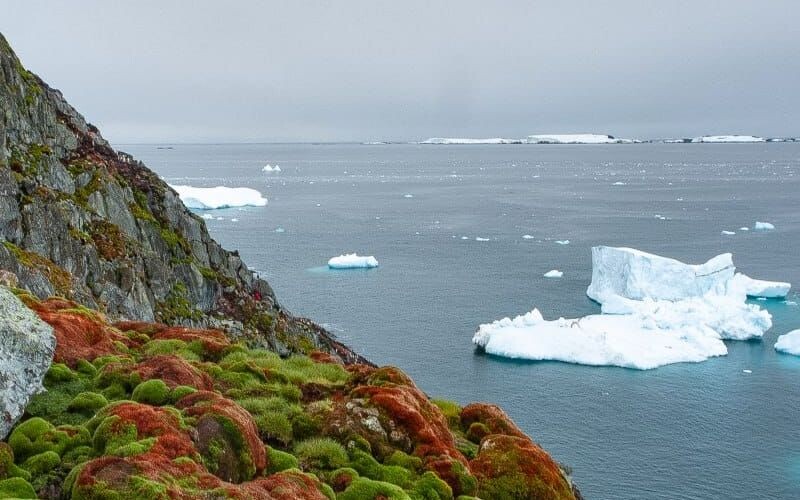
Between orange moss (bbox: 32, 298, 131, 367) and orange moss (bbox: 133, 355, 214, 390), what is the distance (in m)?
2.33

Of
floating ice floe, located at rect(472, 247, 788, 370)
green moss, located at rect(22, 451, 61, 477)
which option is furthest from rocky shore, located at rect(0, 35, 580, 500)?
floating ice floe, located at rect(472, 247, 788, 370)

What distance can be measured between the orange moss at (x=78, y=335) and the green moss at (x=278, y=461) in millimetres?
7304

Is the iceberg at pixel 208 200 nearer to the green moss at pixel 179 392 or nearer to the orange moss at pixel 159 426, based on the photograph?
the green moss at pixel 179 392

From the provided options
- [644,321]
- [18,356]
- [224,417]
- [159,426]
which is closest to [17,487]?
[159,426]

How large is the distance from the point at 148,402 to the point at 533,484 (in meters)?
10.1

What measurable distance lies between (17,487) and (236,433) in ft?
13.9

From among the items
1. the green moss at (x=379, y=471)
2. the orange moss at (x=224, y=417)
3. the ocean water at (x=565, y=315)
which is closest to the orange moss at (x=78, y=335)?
the orange moss at (x=224, y=417)

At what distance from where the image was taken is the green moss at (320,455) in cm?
1652

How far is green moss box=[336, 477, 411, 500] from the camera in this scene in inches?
593

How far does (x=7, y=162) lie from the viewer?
1763 inches

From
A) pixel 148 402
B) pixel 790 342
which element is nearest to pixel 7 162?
pixel 148 402

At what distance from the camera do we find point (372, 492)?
49.8 ft

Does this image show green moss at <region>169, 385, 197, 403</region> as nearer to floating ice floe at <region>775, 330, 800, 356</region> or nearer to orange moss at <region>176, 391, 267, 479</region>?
orange moss at <region>176, 391, 267, 479</region>

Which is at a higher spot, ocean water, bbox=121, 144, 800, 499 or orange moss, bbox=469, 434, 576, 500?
orange moss, bbox=469, 434, 576, 500
